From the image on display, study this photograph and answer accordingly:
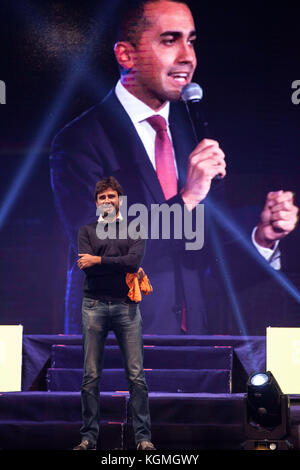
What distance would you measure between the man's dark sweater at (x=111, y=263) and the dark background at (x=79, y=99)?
2087mm

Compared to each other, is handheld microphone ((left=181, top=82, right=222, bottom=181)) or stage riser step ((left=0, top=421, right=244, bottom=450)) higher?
handheld microphone ((left=181, top=82, right=222, bottom=181))

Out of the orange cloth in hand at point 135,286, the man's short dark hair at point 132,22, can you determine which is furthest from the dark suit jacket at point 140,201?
the orange cloth in hand at point 135,286

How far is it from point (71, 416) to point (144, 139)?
2.67m

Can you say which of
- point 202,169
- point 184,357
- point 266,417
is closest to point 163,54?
Result: point 202,169

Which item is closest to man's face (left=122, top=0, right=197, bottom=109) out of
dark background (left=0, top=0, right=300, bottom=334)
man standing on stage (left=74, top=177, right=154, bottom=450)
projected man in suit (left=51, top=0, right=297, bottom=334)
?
projected man in suit (left=51, top=0, right=297, bottom=334)

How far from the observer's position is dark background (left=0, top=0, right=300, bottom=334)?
6203 mm

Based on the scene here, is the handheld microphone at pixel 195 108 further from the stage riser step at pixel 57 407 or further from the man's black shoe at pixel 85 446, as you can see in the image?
the man's black shoe at pixel 85 446

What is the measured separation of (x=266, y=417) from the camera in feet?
12.9

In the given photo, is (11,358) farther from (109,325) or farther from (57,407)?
(109,325)

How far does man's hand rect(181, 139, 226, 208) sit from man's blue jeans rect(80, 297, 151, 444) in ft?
7.61

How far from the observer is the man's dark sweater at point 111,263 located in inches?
158

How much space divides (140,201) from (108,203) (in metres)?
1.98

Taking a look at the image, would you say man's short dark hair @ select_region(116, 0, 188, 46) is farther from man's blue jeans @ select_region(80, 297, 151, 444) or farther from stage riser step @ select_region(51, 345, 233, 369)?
man's blue jeans @ select_region(80, 297, 151, 444)

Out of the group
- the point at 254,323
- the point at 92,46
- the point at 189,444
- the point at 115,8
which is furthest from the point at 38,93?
the point at 189,444
